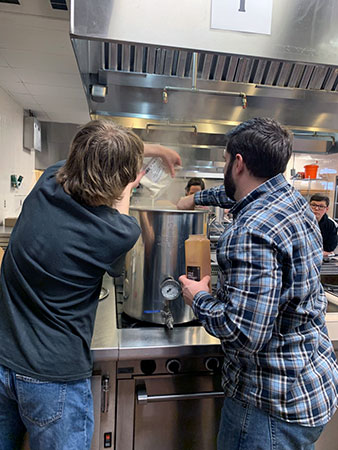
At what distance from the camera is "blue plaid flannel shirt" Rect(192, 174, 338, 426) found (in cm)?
67

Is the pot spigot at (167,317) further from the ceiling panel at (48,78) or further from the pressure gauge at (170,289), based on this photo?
the ceiling panel at (48,78)

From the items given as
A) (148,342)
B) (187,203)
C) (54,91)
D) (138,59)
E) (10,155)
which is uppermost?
(54,91)

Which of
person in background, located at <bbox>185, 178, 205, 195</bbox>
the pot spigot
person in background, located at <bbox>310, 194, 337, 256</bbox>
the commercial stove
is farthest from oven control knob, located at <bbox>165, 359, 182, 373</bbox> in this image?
person in background, located at <bbox>310, 194, 337, 256</bbox>

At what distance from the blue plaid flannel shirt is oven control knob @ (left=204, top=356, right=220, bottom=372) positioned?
179 millimetres

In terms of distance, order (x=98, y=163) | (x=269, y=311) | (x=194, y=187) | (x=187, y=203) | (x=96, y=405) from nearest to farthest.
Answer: (x=269, y=311), (x=98, y=163), (x=96, y=405), (x=187, y=203), (x=194, y=187)

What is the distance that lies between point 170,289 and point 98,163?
1.57ft

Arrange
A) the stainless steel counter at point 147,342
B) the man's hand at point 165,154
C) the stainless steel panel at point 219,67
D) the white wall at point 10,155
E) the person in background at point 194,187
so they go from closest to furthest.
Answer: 1. the stainless steel counter at point 147,342
2. the stainless steel panel at point 219,67
3. the man's hand at point 165,154
4. the person in background at point 194,187
5. the white wall at point 10,155

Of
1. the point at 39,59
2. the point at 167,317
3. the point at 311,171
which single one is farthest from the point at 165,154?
the point at 311,171

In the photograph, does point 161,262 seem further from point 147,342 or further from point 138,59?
point 138,59

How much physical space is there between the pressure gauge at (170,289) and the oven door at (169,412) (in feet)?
0.82

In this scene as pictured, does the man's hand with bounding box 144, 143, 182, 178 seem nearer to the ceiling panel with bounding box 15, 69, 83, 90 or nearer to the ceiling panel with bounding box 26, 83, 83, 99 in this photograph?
the ceiling panel with bounding box 15, 69, 83, 90

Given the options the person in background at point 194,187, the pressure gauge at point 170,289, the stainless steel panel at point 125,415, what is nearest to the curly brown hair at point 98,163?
the pressure gauge at point 170,289

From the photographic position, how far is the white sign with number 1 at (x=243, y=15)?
0.77m

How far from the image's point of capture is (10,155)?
3.42 m
